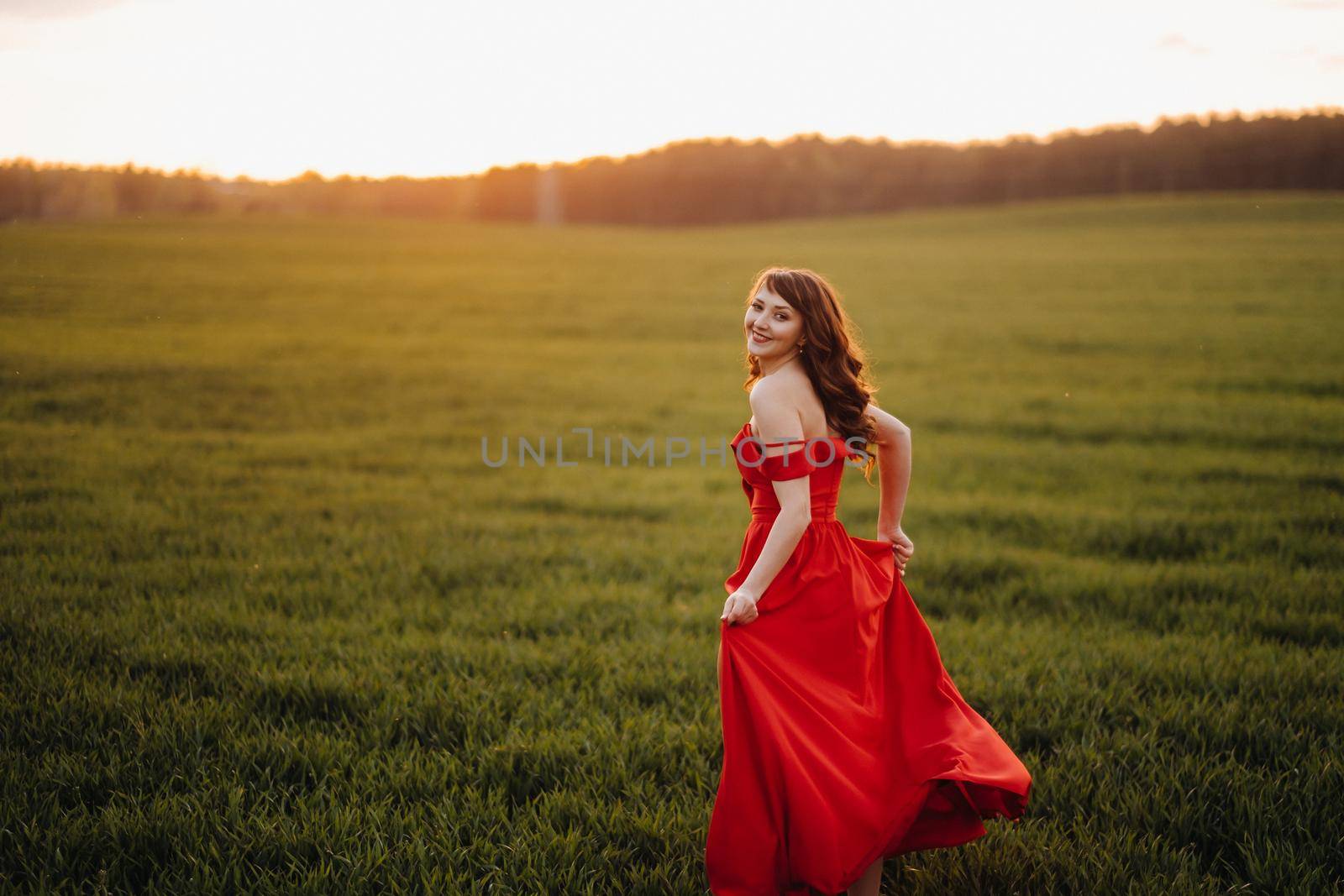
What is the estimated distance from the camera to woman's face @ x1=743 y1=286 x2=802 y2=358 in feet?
9.61

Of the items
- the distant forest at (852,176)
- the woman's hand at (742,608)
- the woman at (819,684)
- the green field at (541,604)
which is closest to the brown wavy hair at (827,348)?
the woman at (819,684)

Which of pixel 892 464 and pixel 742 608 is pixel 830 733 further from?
pixel 892 464

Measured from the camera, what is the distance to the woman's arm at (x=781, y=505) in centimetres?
Answer: 285

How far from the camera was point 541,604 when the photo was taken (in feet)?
19.0

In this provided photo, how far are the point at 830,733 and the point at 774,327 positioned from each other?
140 cm

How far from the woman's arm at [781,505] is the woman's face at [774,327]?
0.54 feet

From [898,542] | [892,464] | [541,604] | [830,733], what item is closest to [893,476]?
[892,464]

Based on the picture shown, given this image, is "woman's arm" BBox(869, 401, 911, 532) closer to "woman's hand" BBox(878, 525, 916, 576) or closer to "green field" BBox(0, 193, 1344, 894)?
"woman's hand" BBox(878, 525, 916, 576)

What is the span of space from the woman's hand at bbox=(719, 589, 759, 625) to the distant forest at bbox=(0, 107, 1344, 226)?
25507 millimetres

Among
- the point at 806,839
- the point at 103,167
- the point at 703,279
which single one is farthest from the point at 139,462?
the point at 703,279

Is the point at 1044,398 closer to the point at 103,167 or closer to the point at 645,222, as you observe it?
the point at 103,167

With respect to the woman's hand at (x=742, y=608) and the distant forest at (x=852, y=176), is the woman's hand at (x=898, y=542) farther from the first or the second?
the distant forest at (x=852, y=176)

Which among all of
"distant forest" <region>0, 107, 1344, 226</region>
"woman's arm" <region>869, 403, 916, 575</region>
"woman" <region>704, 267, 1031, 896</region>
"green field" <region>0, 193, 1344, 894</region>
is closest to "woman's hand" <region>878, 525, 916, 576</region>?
"woman's arm" <region>869, 403, 916, 575</region>

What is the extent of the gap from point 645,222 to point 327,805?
78.7m
